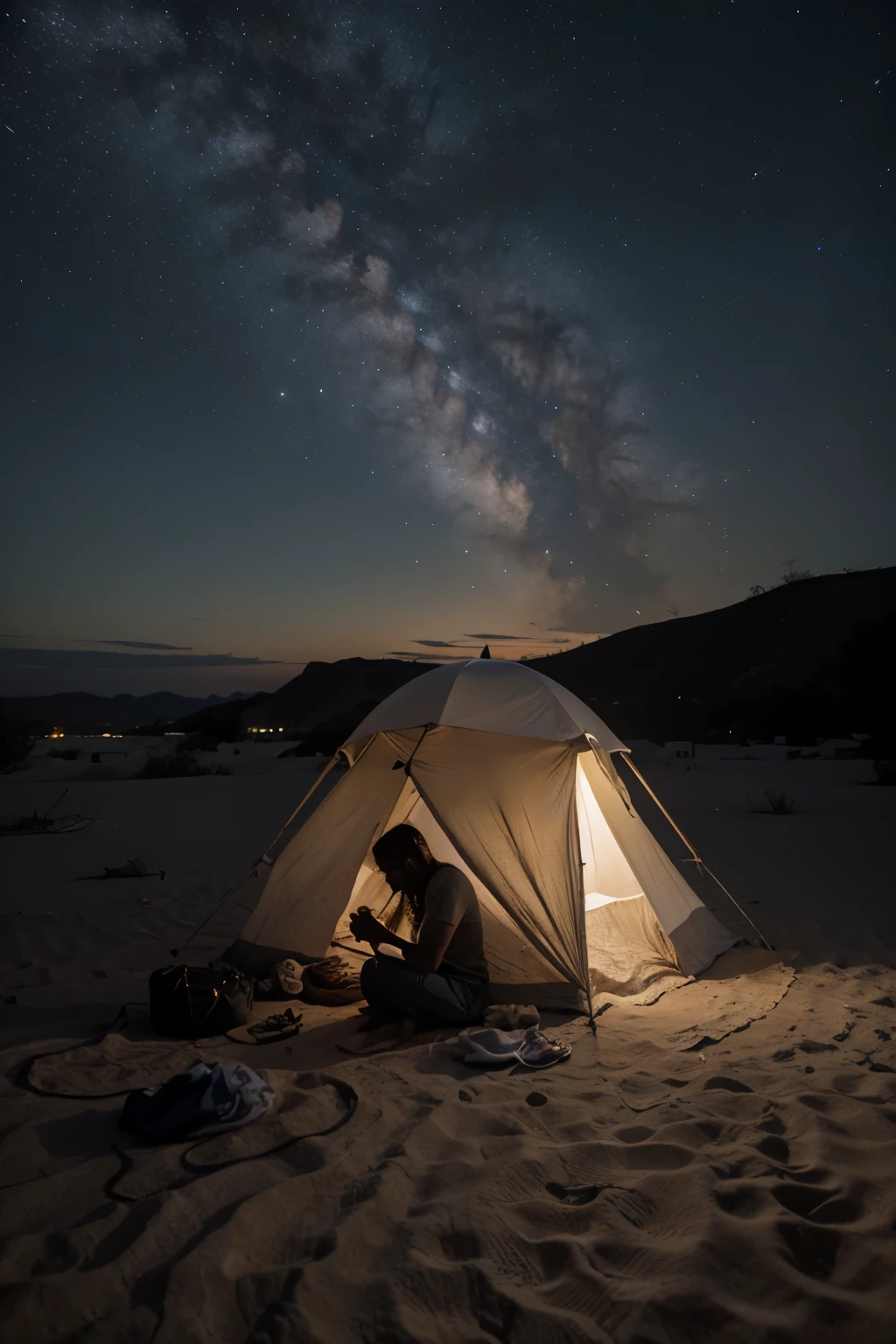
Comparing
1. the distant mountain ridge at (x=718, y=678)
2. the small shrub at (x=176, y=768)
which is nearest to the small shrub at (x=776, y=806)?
the distant mountain ridge at (x=718, y=678)

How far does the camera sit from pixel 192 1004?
4.25 m

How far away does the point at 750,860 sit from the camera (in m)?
9.42

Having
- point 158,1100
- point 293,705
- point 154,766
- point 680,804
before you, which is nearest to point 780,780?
point 680,804

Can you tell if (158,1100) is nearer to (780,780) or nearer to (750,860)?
(750,860)

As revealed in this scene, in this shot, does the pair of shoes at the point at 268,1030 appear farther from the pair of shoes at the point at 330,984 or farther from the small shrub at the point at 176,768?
the small shrub at the point at 176,768

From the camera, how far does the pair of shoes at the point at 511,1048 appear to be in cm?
379

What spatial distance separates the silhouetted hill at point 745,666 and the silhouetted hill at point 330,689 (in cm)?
1538

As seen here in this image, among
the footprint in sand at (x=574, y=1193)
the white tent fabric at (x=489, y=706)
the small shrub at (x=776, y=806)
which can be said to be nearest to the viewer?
the footprint in sand at (x=574, y=1193)

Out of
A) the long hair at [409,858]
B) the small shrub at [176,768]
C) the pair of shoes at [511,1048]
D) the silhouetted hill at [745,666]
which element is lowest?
the small shrub at [176,768]

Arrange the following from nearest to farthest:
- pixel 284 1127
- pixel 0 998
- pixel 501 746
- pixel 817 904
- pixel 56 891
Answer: pixel 284 1127 < pixel 0 998 < pixel 501 746 < pixel 817 904 < pixel 56 891

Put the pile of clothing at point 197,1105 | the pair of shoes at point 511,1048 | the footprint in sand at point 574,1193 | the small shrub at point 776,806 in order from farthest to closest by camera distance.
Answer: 1. the small shrub at point 776,806
2. the pair of shoes at point 511,1048
3. the pile of clothing at point 197,1105
4. the footprint in sand at point 574,1193

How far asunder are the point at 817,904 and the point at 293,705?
59.8m

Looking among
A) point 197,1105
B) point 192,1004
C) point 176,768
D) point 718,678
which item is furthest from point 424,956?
point 718,678

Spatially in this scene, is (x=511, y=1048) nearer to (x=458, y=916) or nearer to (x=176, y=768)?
(x=458, y=916)
